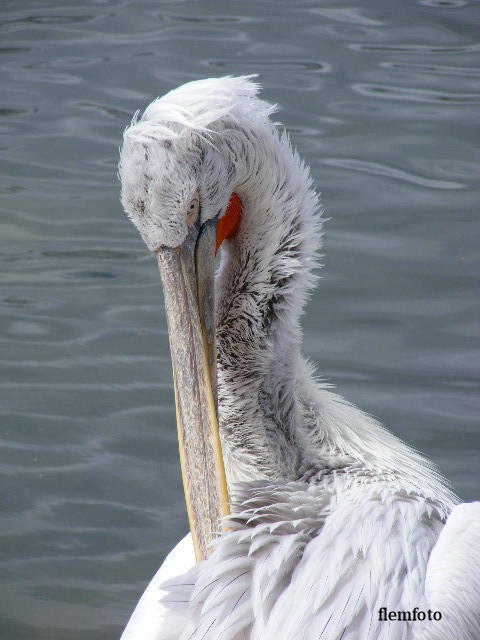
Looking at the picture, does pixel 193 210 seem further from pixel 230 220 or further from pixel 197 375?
pixel 197 375

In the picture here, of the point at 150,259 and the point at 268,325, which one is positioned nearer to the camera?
the point at 268,325

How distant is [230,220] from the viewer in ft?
10.1

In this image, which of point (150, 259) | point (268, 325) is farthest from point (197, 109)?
point (150, 259)

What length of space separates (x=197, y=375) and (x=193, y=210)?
1.41ft

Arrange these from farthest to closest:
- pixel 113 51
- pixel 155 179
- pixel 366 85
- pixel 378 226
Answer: pixel 113 51
pixel 366 85
pixel 378 226
pixel 155 179

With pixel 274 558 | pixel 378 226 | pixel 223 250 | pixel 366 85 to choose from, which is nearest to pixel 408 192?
pixel 378 226

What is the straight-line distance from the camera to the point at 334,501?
2.75m

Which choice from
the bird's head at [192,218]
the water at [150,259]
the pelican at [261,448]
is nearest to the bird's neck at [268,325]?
the pelican at [261,448]

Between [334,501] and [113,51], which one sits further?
[113,51]

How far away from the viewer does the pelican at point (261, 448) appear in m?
2.38

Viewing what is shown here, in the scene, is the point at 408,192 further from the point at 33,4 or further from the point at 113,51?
the point at 33,4

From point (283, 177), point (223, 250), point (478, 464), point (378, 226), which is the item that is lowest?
point (478, 464)

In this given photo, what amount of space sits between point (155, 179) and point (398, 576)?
3.64ft

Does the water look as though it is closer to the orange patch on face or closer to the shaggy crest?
the orange patch on face
